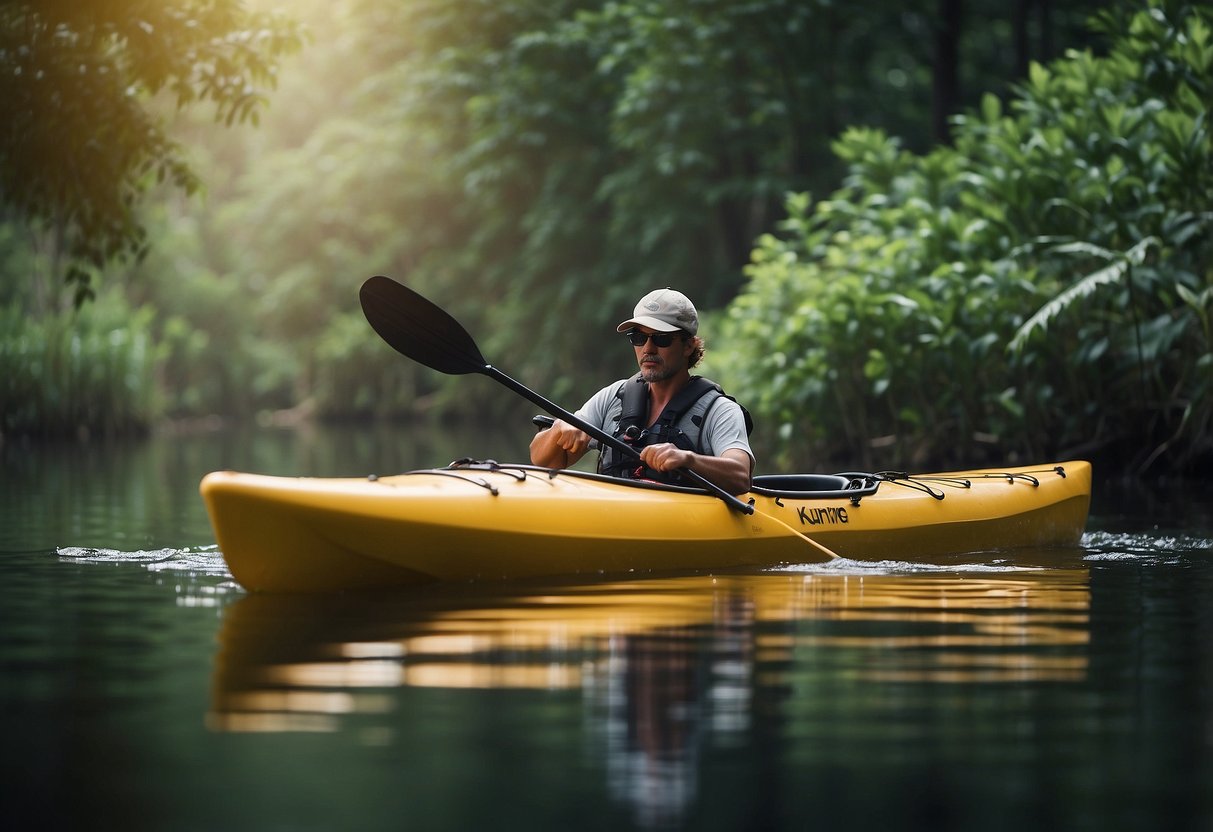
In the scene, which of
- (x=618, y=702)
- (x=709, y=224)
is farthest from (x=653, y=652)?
(x=709, y=224)

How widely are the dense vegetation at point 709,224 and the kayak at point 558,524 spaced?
2.85 metres

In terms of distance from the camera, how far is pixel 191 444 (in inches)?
794

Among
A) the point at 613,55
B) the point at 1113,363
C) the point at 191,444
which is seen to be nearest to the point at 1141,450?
the point at 1113,363

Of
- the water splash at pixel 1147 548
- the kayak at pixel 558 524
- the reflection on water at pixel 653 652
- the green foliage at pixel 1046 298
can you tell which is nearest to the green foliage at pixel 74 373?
the green foliage at pixel 1046 298

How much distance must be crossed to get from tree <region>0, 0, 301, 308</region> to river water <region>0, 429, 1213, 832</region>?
3.79 metres

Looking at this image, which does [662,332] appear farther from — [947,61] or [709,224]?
[709,224]

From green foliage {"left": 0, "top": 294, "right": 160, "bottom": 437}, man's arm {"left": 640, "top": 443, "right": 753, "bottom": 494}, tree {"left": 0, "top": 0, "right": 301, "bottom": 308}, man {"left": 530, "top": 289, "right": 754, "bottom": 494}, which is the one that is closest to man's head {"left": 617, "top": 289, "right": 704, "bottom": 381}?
man {"left": 530, "top": 289, "right": 754, "bottom": 494}

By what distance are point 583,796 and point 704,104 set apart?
1680 centimetres

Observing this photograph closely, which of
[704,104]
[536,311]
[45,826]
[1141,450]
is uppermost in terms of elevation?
[704,104]

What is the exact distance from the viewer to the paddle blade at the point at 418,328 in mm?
6281

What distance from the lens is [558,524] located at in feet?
18.7

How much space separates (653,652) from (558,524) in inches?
64.0

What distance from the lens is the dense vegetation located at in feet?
33.8

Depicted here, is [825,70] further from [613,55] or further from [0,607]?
[0,607]
